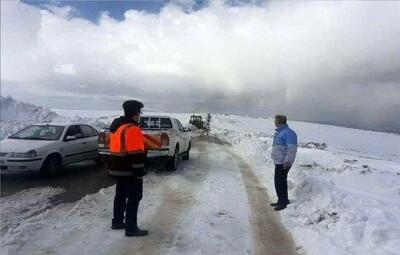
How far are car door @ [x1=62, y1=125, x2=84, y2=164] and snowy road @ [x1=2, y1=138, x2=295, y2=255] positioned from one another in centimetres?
338

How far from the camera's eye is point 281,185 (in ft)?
29.8

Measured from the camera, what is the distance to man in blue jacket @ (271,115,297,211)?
905 centimetres

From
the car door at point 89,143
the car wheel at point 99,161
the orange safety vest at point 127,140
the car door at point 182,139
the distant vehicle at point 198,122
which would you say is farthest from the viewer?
the distant vehicle at point 198,122

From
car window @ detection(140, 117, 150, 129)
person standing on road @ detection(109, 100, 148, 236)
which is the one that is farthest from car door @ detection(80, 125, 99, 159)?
person standing on road @ detection(109, 100, 148, 236)

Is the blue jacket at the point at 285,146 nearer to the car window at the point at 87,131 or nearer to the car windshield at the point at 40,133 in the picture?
the car windshield at the point at 40,133

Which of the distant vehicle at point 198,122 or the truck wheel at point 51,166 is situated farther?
the distant vehicle at point 198,122

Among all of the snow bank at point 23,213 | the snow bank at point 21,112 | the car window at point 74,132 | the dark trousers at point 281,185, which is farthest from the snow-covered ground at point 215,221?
the snow bank at point 21,112

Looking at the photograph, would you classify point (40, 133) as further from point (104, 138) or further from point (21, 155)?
point (104, 138)

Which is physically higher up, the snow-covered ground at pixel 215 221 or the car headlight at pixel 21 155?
the car headlight at pixel 21 155

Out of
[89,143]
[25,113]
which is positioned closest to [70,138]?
[89,143]

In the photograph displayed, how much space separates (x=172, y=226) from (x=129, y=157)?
1.52 m

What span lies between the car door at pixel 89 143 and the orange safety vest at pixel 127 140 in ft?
25.6

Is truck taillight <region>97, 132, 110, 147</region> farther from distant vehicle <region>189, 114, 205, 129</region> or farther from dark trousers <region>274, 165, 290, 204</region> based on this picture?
distant vehicle <region>189, 114, 205, 129</region>

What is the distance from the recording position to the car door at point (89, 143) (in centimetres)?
1410
